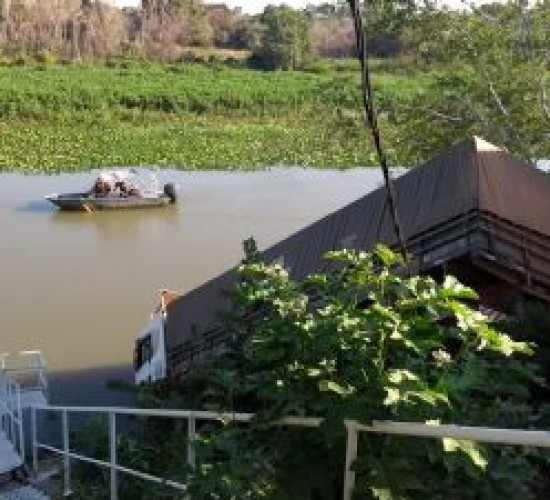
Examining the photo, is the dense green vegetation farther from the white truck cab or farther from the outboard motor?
the outboard motor

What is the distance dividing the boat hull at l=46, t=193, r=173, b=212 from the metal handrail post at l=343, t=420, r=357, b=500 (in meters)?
25.0

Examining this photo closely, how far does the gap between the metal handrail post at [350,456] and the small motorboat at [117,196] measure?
983 inches

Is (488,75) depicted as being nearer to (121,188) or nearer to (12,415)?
(12,415)

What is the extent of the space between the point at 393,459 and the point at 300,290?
0.68m

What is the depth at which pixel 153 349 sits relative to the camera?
40.3 feet

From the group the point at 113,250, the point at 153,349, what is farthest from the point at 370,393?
the point at 113,250

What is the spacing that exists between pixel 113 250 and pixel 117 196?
488cm

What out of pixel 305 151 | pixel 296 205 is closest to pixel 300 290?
pixel 296 205

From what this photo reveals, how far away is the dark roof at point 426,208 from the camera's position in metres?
9.41

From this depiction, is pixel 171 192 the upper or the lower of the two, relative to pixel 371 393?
lower

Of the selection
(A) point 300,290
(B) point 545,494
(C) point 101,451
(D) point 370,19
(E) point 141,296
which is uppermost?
(D) point 370,19

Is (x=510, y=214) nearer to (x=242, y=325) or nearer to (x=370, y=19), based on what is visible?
(x=242, y=325)

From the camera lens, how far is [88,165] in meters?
36.6

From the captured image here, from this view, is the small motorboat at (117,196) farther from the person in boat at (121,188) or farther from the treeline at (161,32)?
the treeline at (161,32)
